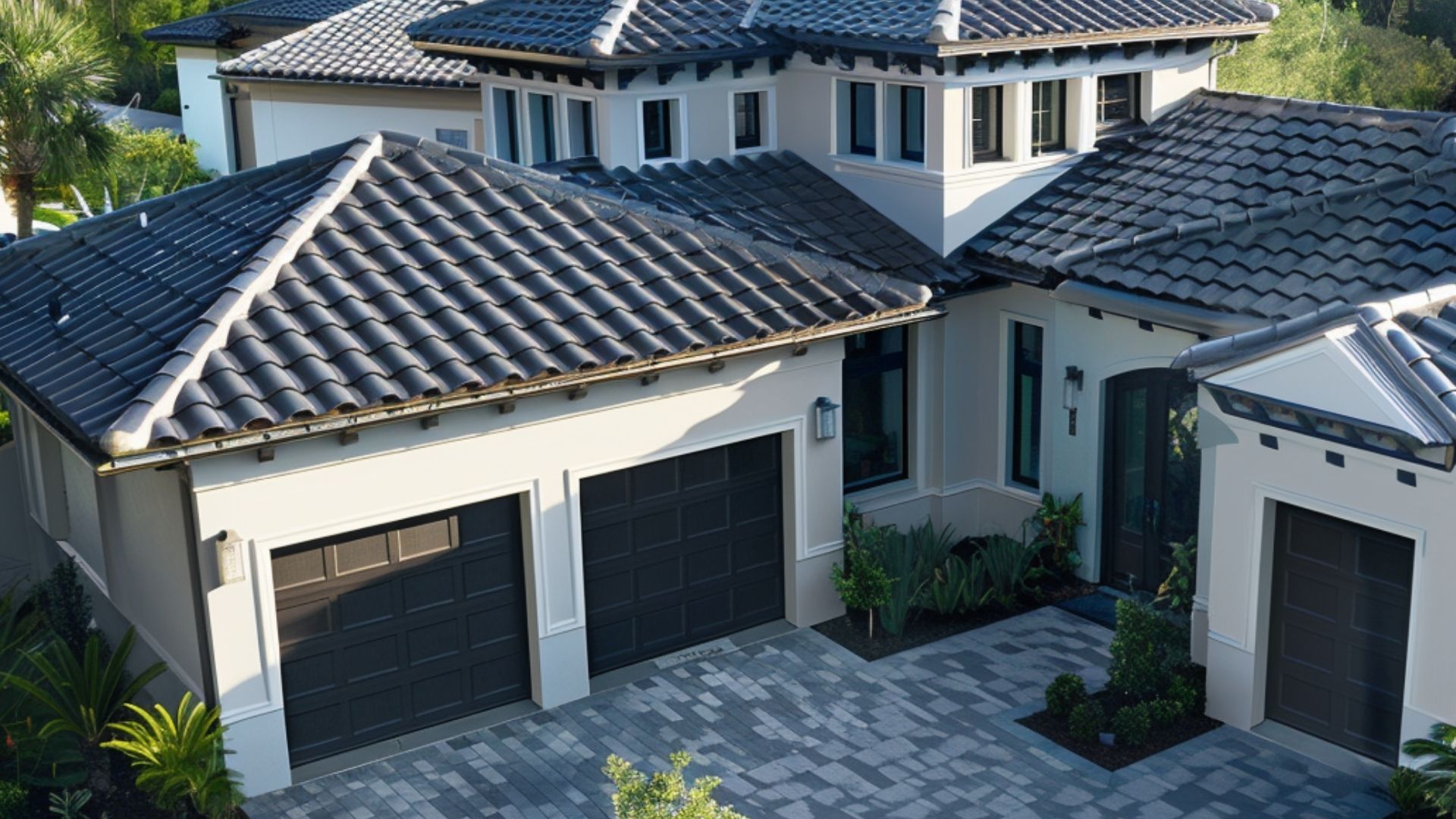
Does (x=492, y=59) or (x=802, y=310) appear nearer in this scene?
(x=802, y=310)

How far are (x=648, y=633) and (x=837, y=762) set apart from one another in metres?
2.77

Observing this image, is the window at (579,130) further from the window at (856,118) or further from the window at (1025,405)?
the window at (1025,405)

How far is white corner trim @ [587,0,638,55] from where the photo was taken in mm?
18234

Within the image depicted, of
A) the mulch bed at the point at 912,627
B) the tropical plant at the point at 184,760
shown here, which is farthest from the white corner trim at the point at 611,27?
the tropical plant at the point at 184,760

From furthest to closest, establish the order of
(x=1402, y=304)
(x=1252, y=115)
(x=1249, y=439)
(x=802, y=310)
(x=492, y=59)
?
1. (x=492, y=59)
2. (x=1252, y=115)
3. (x=802, y=310)
4. (x=1249, y=439)
5. (x=1402, y=304)

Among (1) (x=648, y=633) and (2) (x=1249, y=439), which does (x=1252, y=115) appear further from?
(1) (x=648, y=633)

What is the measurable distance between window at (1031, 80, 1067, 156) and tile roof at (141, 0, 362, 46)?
21.5 metres

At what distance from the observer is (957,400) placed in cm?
1905

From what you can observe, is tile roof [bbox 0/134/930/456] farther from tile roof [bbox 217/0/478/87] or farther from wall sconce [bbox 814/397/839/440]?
tile roof [bbox 217/0/478/87]

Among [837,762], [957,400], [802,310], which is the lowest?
[837,762]

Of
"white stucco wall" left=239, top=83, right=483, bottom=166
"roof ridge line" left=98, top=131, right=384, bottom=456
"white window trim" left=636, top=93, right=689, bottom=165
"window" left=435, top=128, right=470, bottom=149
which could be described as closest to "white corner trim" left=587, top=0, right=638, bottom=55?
"white window trim" left=636, top=93, right=689, bottom=165

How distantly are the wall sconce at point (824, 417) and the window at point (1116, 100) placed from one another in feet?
18.6

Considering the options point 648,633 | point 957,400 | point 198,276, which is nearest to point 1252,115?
point 957,400

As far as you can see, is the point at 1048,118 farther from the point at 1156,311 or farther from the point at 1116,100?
the point at 1156,311
